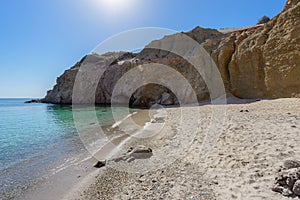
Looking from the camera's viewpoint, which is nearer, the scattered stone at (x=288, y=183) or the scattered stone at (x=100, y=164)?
the scattered stone at (x=288, y=183)

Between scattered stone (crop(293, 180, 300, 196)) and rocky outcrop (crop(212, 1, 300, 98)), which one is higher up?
rocky outcrop (crop(212, 1, 300, 98))

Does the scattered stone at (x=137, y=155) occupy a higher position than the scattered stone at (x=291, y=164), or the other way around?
the scattered stone at (x=291, y=164)

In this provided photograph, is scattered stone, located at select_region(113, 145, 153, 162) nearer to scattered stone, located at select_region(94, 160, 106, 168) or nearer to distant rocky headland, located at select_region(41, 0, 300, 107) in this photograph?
scattered stone, located at select_region(94, 160, 106, 168)

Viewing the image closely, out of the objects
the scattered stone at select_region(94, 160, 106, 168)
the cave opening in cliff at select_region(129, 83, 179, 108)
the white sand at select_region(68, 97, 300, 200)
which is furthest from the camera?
the cave opening in cliff at select_region(129, 83, 179, 108)

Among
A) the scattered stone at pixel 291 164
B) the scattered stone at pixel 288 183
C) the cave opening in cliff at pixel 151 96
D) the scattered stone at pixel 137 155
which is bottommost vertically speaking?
the scattered stone at pixel 137 155

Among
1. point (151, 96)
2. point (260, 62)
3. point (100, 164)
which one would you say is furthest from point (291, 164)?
point (151, 96)

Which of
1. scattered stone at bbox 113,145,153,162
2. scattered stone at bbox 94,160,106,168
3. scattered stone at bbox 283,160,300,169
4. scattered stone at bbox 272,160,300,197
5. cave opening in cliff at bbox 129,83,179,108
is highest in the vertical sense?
cave opening in cliff at bbox 129,83,179,108

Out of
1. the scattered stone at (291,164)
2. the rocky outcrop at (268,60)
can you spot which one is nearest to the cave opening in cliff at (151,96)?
the rocky outcrop at (268,60)

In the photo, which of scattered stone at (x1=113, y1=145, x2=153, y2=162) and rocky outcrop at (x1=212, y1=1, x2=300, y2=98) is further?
rocky outcrop at (x1=212, y1=1, x2=300, y2=98)

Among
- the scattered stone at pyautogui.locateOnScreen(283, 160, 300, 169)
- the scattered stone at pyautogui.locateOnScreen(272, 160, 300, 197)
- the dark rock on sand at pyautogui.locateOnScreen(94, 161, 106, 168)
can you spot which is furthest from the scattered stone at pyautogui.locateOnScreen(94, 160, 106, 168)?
the scattered stone at pyautogui.locateOnScreen(283, 160, 300, 169)

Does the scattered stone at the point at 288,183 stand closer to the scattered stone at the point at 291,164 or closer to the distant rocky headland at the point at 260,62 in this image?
the scattered stone at the point at 291,164

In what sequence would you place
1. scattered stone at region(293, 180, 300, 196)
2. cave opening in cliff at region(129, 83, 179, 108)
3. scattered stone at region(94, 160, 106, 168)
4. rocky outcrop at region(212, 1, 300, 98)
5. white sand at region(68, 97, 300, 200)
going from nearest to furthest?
scattered stone at region(293, 180, 300, 196) → white sand at region(68, 97, 300, 200) → scattered stone at region(94, 160, 106, 168) → rocky outcrop at region(212, 1, 300, 98) → cave opening in cliff at region(129, 83, 179, 108)

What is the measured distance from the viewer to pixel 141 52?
173 feet

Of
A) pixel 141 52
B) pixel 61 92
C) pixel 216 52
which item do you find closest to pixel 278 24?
pixel 216 52
